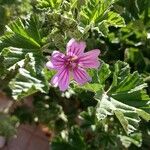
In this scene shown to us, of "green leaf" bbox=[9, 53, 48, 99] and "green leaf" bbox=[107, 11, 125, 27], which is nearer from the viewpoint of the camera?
"green leaf" bbox=[9, 53, 48, 99]

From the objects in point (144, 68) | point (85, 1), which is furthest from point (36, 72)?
point (144, 68)

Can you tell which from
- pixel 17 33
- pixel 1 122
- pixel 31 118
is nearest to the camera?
pixel 17 33

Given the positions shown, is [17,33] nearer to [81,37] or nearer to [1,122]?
[81,37]

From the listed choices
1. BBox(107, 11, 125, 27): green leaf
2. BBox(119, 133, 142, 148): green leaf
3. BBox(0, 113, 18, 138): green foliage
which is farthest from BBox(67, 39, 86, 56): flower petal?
BBox(0, 113, 18, 138): green foliage

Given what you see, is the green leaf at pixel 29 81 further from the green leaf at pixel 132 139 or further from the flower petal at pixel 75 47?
the green leaf at pixel 132 139

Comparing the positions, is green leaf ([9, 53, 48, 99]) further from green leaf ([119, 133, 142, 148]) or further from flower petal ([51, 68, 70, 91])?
green leaf ([119, 133, 142, 148])

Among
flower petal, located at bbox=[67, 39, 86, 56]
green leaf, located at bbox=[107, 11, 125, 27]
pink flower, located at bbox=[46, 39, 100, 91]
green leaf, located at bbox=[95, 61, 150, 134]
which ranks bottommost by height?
green leaf, located at bbox=[95, 61, 150, 134]

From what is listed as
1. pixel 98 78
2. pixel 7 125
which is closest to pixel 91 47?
pixel 98 78

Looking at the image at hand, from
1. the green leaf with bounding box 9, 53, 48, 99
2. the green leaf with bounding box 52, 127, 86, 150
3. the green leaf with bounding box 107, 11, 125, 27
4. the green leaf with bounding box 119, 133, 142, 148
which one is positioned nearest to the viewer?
the green leaf with bounding box 9, 53, 48, 99
